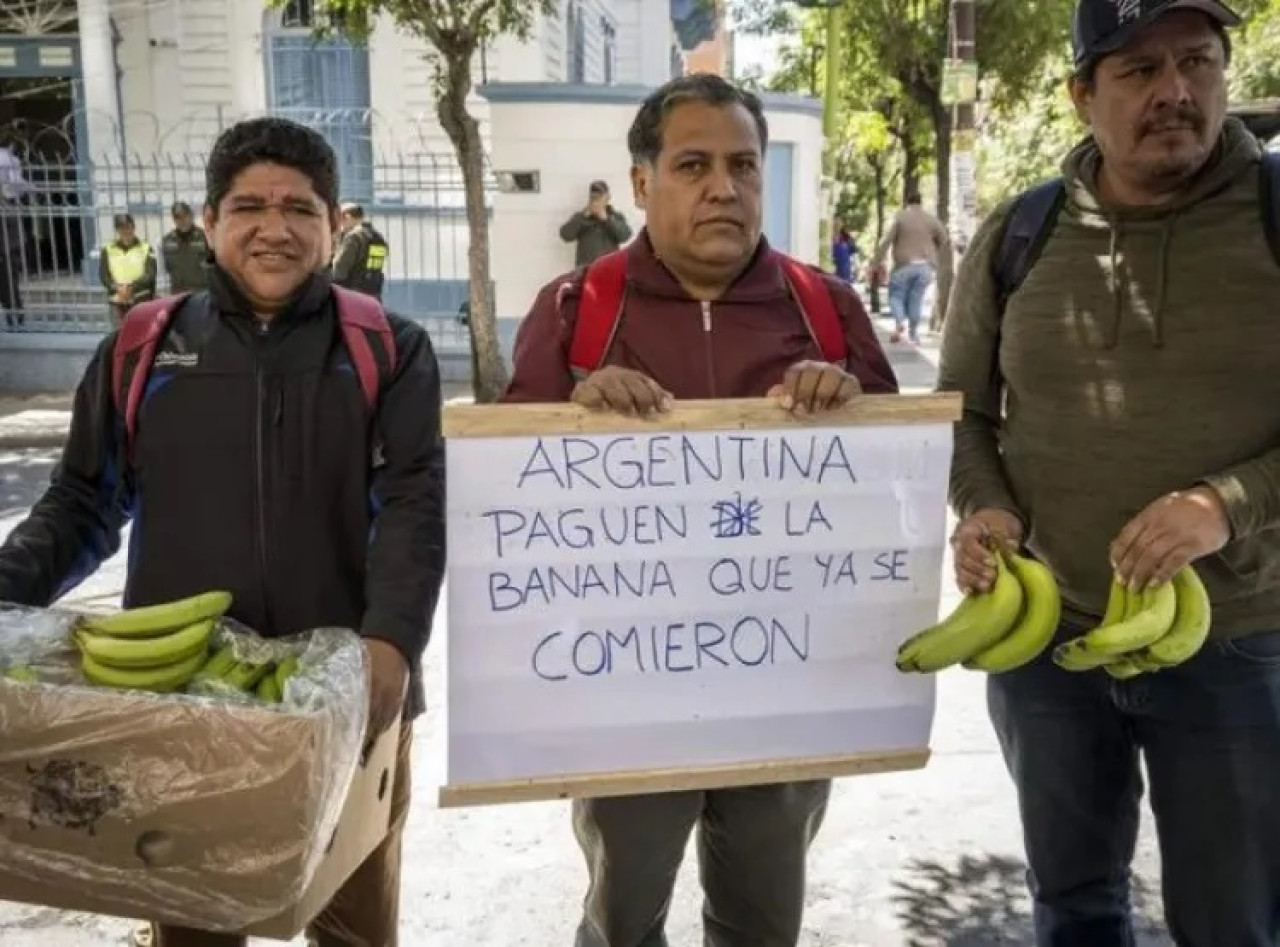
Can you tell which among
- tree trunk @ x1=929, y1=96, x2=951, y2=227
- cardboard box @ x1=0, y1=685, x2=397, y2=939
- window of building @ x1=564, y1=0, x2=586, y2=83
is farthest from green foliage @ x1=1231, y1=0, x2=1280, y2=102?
cardboard box @ x1=0, y1=685, x2=397, y2=939

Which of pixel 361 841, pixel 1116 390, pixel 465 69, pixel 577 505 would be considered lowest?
pixel 361 841

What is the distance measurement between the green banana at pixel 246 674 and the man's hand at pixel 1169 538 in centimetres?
142

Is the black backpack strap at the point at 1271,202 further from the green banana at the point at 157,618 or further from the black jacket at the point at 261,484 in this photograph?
the green banana at the point at 157,618

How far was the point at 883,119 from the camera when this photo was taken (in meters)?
26.2

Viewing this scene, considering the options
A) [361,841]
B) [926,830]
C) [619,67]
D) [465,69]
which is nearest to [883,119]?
[619,67]

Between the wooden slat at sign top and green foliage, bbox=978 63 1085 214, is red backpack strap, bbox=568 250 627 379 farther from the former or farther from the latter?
green foliage, bbox=978 63 1085 214

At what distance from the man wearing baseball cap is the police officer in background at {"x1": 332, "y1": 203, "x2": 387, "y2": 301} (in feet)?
31.9

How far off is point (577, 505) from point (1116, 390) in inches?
39.6

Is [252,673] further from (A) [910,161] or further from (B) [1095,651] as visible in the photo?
(A) [910,161]

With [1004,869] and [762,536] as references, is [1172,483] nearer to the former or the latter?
[762,536]

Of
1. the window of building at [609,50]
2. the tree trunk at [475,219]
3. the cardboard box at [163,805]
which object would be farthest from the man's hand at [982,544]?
the window of building at [609,50]

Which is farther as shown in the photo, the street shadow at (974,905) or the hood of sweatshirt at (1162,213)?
the street shadow at (974,905)

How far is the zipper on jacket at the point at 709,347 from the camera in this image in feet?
7.86

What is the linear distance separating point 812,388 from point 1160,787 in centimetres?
98
